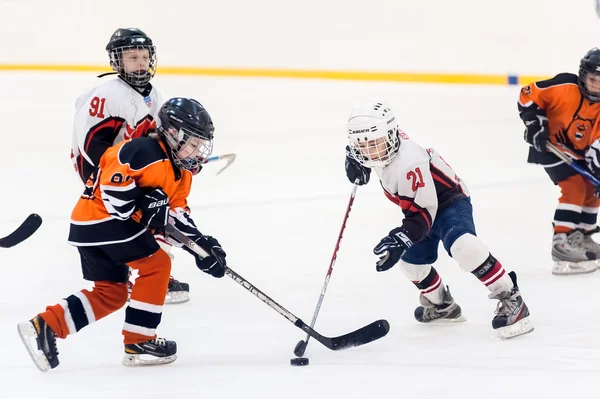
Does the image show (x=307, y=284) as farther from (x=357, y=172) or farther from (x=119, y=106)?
(x=119, y=106)

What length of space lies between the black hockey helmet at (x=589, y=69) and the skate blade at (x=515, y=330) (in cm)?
106

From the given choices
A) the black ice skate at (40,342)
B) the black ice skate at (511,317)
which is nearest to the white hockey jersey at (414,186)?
the black ice skate at (511,317)

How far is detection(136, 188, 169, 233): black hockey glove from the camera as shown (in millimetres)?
2451

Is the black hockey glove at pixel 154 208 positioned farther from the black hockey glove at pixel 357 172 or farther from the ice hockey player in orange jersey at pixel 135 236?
the black hockey glove at pixel 357 172

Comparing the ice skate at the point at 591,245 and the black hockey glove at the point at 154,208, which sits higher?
the black hockey glove at the point at 154,208

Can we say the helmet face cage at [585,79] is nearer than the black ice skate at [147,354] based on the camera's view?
No

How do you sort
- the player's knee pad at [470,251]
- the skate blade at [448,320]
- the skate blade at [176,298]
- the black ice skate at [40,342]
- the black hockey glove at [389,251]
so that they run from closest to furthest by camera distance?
the black ice skate at [40,342], the black hockey glove at [389,251], the player's knee pad at [470,251], the skate blade at [448,320], the skate blade at [176,298]

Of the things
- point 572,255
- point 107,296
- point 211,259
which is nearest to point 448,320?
point 572,255

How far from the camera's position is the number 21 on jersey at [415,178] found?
106 inches

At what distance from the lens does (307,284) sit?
11.3ft

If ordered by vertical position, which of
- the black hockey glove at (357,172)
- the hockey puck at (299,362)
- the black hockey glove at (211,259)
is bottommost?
the hockey puck at (299,362)

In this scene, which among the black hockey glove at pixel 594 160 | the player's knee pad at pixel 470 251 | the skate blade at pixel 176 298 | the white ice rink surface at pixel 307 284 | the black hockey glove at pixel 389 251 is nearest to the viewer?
the white ice rink surface at pixel 307 284

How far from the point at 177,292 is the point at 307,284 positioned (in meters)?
0.49

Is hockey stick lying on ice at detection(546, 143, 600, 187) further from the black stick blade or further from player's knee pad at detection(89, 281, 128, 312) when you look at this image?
player's knee pad at detection(89, 281, 128, 312)
